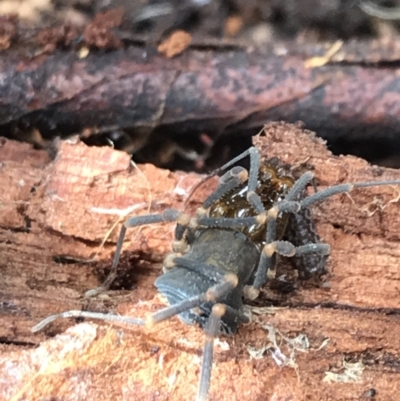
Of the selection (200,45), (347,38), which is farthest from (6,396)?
(347,38)

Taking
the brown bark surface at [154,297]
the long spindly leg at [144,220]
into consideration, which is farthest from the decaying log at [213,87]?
the long spindly leg at [144,220]

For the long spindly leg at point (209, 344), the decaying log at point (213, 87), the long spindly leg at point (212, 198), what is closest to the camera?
the long spindly leg at point (209, 344)

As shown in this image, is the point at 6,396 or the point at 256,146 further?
the point at 256,146

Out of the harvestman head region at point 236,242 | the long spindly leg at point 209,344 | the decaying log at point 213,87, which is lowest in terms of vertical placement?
the long spindly leg at point 209,344

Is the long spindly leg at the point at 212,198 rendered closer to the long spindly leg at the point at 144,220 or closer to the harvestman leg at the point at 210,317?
the long spindly leg at the point at 144,220

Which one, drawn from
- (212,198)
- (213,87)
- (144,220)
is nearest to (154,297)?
(144,220)

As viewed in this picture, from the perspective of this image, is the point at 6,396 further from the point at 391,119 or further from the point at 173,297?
the point at 391,119
